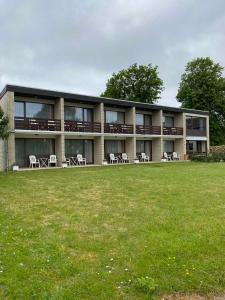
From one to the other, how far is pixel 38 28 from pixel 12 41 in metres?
3.63

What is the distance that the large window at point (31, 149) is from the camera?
26047 mm

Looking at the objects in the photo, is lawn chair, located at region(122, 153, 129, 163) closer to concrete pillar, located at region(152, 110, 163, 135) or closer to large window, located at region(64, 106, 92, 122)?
large window, located at region(64, 106, 92, 122)

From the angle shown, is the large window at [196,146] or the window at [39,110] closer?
the window at [39,110]

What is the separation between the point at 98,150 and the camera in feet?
97.9

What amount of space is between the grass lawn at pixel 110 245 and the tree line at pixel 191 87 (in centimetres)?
4315

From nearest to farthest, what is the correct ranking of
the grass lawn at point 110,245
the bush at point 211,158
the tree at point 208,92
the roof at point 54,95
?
the grass lawn at point 110,245
the roof at point 54,95
the bush at point 211,158
the tree at point 208,92

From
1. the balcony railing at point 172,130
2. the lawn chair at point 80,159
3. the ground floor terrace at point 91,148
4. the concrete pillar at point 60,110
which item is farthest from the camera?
the balcony railing at point 172,130

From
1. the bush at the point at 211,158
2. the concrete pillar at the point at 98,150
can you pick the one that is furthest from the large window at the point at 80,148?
the bush at the point at 211,158

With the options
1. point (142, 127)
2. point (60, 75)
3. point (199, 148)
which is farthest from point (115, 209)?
point (199, 148)

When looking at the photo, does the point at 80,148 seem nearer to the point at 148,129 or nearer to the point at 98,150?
the point at 98,150

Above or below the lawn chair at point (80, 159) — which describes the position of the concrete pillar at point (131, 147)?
above

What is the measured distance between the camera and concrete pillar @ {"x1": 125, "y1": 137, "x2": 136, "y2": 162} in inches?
1257

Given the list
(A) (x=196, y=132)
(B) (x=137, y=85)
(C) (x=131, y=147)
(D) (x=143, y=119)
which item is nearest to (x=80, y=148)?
(C) (x=131, y=147)

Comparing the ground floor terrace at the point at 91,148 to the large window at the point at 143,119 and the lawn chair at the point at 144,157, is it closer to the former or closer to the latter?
the lawn chair at the point at 144,157
